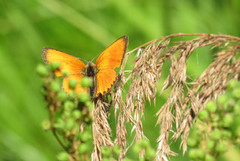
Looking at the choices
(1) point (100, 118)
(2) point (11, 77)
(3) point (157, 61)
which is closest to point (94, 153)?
(1) point (100, 118)

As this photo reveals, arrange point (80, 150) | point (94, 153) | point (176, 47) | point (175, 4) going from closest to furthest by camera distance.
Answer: point (80, 150)
point (94, 153)
point (176, 47)
point (175, 4)

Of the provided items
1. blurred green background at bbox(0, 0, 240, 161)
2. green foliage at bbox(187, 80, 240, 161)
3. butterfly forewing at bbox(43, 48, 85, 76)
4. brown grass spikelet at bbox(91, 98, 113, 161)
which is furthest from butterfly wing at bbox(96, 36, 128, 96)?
blurred green background at bbox(0, 0, 240, 161)

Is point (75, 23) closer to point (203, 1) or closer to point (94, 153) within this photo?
point (203, 1)

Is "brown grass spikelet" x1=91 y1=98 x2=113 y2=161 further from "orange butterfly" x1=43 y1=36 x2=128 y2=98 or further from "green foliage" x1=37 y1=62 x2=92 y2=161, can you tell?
"green foliage" x1=37 y1=62 x2=92 y2=161

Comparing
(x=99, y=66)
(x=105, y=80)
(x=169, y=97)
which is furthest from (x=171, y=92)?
(x=99, y=66)

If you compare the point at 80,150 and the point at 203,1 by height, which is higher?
the point at 203,1
